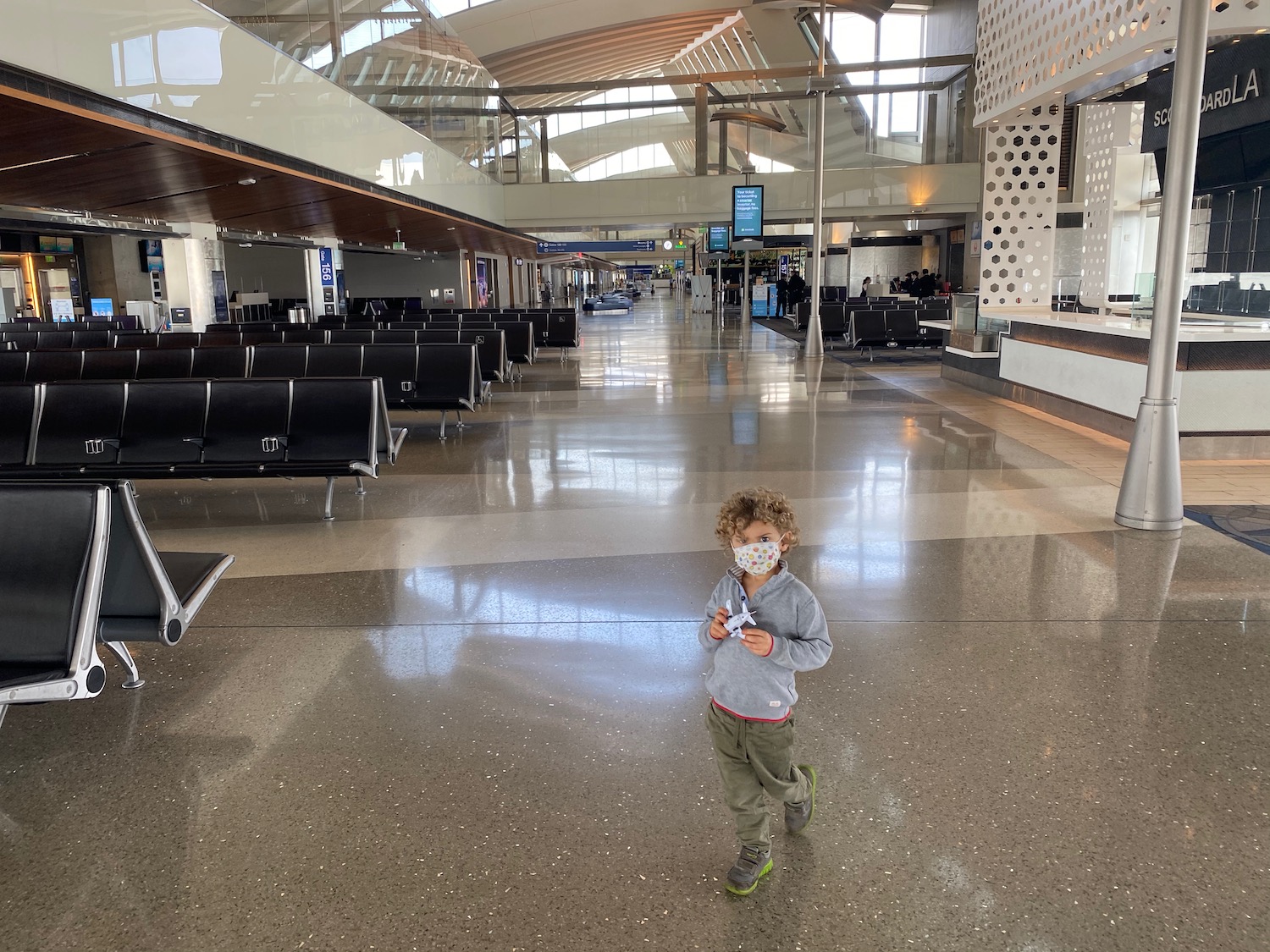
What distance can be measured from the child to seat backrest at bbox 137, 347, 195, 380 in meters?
8.53

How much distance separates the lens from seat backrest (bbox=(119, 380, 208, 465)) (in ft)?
23.6

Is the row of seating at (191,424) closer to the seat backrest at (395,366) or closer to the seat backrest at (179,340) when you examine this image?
the seat backrest at (395,366)

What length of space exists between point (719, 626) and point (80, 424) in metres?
6.56

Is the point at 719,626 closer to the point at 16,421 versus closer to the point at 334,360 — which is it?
the point at 16,421

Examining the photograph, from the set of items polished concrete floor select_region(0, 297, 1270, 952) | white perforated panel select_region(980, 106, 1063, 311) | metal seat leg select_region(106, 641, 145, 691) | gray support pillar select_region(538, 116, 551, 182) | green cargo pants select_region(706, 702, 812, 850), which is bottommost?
polished concrete floor select_region(0, 297, 1270, 952)

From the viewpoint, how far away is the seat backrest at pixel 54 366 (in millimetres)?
9625

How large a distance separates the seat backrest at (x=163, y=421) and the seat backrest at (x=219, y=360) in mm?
2473

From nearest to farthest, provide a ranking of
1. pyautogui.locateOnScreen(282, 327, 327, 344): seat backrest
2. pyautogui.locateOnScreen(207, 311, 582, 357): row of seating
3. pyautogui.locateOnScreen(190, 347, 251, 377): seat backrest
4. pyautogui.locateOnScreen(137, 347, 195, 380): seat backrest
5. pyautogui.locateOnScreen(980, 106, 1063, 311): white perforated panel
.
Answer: pyautogui.locateOnScreen(137, 347, 195, 380): seat backrest < pyautogui.locateOnScreen(190, 347, 251, 377): seat backrest < pyautogui.locateOnScreen(980, 106, 1063, 311): white perforated panel < pyautogui.locateOnScreen(282, 327, 327, 344): seat backrest < pyautogui.locateOnScreen(207, 311, 582, 357): row of seating

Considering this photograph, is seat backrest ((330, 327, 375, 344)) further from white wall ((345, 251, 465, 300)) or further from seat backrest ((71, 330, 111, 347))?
white wall ((345, 251, 465, 300))

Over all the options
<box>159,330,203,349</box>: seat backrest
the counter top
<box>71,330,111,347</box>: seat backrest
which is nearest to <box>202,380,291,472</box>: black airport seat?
<box>159,330,203,349</box>: seat backrest

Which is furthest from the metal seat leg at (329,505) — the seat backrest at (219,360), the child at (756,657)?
the child at (756,657)

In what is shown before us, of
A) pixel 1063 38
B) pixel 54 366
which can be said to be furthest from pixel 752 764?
pixel 1063 38

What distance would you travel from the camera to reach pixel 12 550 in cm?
330

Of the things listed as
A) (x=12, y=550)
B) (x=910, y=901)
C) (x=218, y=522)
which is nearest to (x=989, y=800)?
(x=910, y=901)
